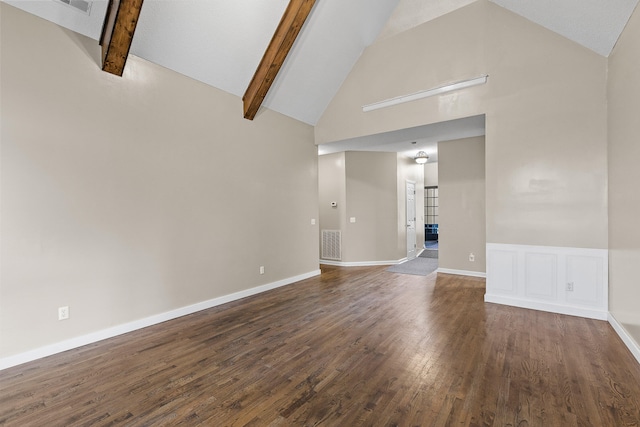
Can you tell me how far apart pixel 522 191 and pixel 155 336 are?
4.86 meters

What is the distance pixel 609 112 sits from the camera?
10.9 feet

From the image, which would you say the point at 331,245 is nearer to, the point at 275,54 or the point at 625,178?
the point at 275,54

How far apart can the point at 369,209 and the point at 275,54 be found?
4053mm

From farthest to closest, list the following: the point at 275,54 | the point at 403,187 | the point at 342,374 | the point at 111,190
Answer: the point at 403,187 < the point at 275,54 < the point at 111,190 < the point at 342,374

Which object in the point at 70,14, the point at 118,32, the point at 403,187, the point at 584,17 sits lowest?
the point at 403,187

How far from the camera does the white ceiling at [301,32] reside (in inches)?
117

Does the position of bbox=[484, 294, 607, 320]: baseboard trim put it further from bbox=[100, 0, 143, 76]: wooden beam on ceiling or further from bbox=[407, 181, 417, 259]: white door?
bbox=[100, 0, 143, 76]: wooden beam on ceiling

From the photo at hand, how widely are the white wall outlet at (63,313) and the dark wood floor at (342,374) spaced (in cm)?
35

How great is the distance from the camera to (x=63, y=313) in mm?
2809

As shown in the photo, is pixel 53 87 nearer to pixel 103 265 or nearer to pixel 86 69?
pixel 86 69

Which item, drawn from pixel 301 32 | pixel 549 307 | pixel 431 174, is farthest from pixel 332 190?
pixel 431 174

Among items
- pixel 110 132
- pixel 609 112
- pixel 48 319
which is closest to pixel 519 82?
pixel 609 112

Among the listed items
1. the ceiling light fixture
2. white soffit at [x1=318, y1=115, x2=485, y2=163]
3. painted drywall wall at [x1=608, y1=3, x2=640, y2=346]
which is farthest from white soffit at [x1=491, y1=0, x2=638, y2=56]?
white soffit at [x1=318, y1=115, x2=485, y2=163]

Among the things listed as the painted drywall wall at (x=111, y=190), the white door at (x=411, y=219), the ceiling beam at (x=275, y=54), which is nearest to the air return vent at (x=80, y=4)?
the painted drywall wall at (x=111, y=190)
